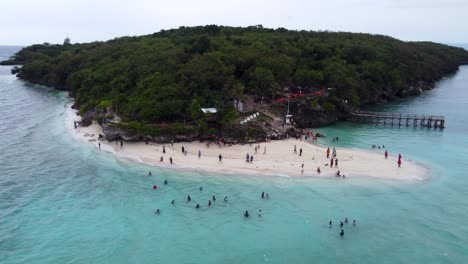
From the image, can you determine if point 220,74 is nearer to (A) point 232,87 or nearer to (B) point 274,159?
(A) point 232,87

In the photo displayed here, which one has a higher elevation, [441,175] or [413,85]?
[413,85]

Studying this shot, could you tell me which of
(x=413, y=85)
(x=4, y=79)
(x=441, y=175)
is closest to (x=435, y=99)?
(x=413, y=85)

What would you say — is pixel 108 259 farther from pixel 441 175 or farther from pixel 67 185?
pixel 441 175

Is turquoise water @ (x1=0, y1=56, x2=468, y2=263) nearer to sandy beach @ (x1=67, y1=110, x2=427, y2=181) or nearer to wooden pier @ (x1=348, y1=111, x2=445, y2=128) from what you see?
sandy beach @ (x1=67, y1=110, x2=427, y2=181)

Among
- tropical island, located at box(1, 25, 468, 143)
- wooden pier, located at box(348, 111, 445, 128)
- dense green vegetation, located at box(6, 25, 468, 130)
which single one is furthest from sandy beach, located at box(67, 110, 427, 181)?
wooden pier, located at box(348, 111, 445, 128)

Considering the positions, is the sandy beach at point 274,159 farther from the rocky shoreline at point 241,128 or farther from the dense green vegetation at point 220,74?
the dense green vegetation at point 220,74
